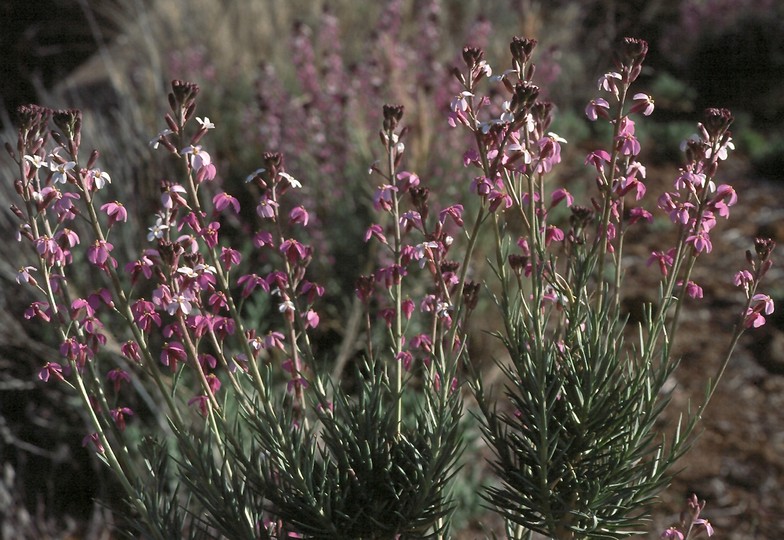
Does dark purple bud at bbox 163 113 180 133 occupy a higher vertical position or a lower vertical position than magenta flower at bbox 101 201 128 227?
higher

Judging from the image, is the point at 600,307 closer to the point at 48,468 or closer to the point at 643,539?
the point at 643,539

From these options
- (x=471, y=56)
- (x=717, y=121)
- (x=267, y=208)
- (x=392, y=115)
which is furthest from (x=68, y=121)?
(x=717, y=121)

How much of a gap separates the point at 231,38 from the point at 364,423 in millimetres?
6920

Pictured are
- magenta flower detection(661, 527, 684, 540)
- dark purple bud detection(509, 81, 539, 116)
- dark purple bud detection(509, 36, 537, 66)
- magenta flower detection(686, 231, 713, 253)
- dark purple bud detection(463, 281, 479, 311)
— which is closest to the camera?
dark purple bud detection(509, 81, 539, 116)

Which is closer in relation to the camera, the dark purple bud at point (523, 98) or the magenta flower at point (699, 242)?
the dark purple bud at point (523, 98)

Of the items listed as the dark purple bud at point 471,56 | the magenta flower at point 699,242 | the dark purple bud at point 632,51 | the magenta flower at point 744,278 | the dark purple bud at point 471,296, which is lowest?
the dark purple bud at point 471,296

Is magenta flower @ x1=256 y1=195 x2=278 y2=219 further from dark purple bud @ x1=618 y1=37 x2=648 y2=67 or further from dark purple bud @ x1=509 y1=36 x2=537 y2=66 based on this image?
dark purple bud @ x1=618 y1=37 x2=648 y2=67

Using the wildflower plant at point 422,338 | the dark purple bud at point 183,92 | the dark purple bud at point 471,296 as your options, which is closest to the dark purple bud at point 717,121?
the wildflower plant at point 422,338

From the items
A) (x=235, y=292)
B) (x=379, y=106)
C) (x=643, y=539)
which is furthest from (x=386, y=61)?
(x=643, y=539)

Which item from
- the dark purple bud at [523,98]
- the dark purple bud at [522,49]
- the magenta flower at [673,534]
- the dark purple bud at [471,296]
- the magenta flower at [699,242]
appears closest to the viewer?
the dark purple bud at [523,98]

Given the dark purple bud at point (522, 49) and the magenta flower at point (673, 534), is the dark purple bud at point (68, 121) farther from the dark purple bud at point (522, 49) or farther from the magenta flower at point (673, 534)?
the magenta flower at point (673, 534)

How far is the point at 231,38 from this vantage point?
8.16 m

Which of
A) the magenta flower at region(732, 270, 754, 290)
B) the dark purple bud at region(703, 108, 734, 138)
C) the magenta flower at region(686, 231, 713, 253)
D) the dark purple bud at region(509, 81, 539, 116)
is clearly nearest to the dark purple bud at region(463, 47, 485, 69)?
the dark purple bud at region(509, 81, 539, 116)

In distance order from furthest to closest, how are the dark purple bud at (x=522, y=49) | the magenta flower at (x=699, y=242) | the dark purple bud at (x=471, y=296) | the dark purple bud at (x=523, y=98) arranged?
the dark purple bud at (x=471, y=296), the magenta flower at (x=699, y=242), the dark purple bud at (x=522, y=49), the dark purple bud at (x=523, y=98)
